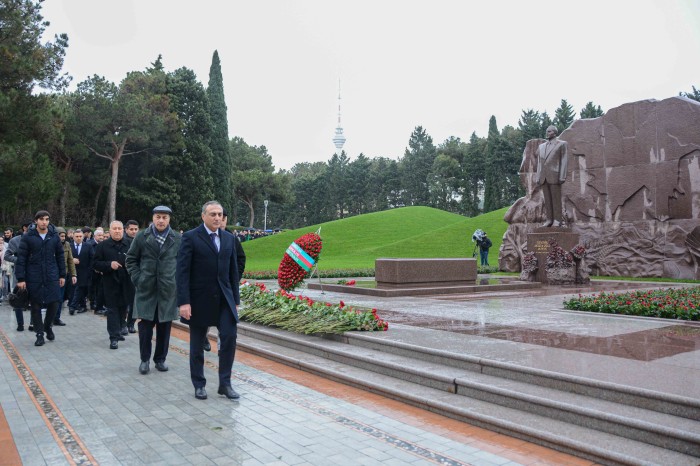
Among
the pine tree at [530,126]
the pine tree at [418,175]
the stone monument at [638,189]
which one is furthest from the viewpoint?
the pine tree at [418,175]

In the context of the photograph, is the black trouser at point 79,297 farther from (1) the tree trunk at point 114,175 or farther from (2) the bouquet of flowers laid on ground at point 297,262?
(1) the tree trunk at point 114,175

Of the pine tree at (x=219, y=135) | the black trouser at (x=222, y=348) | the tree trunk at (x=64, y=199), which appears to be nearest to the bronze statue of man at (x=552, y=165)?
the black trouser at (x=222, y=348)

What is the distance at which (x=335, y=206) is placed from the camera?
2972 inches

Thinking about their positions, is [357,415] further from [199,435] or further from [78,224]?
[78,224]

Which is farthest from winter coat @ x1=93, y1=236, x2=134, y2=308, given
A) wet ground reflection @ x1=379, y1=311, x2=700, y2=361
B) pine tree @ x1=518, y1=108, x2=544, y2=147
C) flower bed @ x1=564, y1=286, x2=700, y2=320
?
pine tree @ x1=518, y1=108, x2=544, y2=147

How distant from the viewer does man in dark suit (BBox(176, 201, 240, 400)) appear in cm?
541

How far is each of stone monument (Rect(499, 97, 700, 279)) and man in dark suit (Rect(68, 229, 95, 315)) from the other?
13715 mm

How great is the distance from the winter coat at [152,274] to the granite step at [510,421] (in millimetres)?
1705

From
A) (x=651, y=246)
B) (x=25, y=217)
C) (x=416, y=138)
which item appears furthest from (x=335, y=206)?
(x=651, y=246)

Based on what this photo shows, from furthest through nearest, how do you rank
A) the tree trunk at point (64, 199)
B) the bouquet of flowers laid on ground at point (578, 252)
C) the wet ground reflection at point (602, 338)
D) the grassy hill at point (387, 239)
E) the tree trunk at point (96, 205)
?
1. the tree trunk at point (96, 205)
2. the tree trunk at point (64, 199)
3. the grassy hill at point (387, 239)
4. the bouquet of flowers laid on ground at point (578, 252)
5. the wet ground reflection at point (602, 338)

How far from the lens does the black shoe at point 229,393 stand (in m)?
5.36

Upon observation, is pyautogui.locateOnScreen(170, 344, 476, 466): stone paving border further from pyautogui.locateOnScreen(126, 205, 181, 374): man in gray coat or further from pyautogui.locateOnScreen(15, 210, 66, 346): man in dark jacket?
pyautogui.locateOnScreen(15, 210, 66, 346): man in dark jacket

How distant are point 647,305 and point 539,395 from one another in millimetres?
5514

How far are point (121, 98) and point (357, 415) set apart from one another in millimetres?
35199
